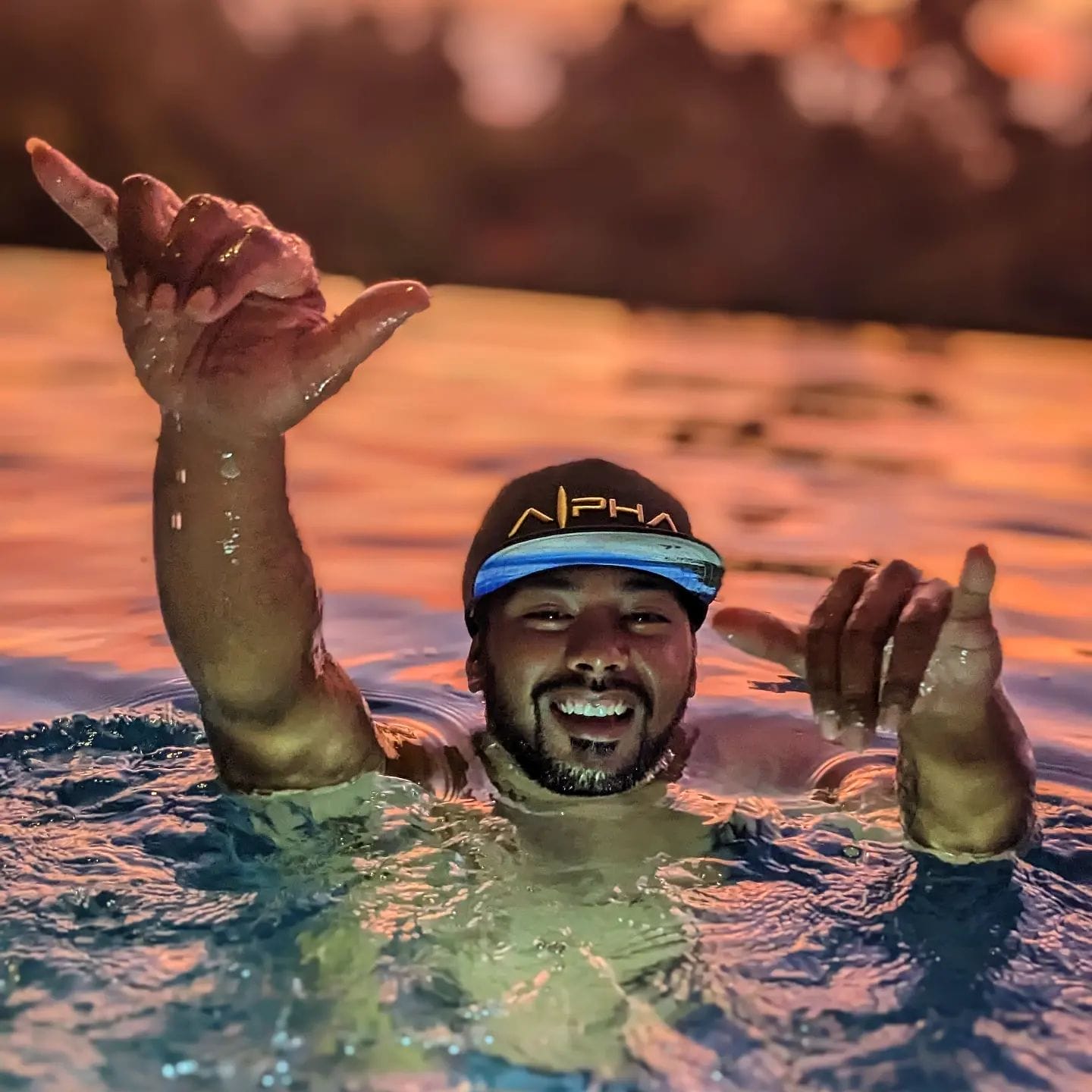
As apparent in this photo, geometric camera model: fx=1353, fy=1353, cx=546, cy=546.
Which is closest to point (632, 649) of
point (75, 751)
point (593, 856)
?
point (593, 856)

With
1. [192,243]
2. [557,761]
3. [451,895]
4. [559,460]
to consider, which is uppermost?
[192,243]

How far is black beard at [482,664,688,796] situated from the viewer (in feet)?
9.28

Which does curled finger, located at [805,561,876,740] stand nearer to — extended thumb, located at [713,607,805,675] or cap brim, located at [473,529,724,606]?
Result: extended thumb, located at [713,607,805,675]

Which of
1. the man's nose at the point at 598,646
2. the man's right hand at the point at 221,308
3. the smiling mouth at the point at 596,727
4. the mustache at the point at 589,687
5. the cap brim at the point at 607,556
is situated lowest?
the smiling mouth at the point at 596,727

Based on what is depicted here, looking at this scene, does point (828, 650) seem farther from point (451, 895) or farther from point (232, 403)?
point (232, 403)

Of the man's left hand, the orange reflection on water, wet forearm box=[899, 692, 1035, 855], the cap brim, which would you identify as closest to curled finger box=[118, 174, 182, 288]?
the cap brim

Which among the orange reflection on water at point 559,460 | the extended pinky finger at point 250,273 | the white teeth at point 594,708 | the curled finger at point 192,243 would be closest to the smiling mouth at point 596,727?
the white teeth at point 594,708

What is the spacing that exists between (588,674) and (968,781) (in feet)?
2.49

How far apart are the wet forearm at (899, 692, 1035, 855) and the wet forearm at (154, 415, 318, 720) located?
1191mm

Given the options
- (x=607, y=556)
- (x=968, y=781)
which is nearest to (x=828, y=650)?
(x=968, y=781)

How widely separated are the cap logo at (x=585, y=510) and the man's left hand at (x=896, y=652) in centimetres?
61

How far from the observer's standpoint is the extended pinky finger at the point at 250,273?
228 cm

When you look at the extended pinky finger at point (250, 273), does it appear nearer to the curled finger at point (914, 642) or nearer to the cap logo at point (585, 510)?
the cap logo at point (585, 510)

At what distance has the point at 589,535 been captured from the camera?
2926 mm
